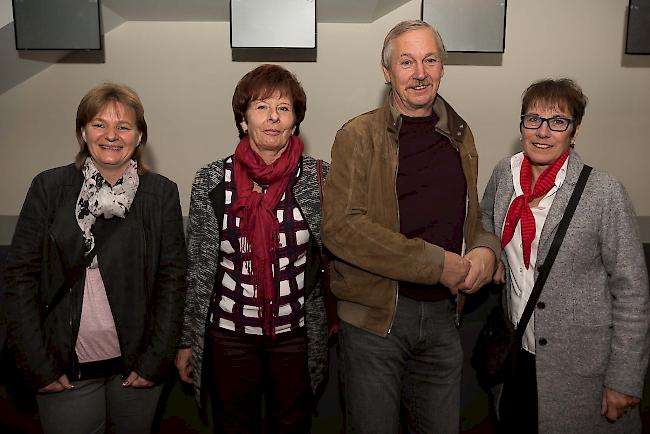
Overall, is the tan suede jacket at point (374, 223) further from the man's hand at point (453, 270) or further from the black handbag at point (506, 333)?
the black handbag at point (506, 333)

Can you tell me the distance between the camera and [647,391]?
238cm

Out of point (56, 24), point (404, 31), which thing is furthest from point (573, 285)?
point (56, 24)

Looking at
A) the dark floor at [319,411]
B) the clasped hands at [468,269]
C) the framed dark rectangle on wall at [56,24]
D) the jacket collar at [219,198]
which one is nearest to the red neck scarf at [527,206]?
the clasped hands at [468,269]

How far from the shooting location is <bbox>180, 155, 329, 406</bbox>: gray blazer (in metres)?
1.81

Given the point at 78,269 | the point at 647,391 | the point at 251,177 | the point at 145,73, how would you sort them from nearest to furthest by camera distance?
1. the point at 78,269
2. the point at 251,177
3. the point at 647,391
4. the point at 145,73

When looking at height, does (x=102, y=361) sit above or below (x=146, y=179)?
below

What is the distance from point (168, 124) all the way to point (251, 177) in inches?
84.3

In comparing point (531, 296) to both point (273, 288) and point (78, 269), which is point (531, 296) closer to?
point (273, 288)

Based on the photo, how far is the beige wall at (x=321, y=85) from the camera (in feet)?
12.0

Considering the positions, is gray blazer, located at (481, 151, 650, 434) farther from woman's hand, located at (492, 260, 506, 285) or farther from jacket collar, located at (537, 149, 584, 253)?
woman's hand, located at (492, 260, 506, 285)

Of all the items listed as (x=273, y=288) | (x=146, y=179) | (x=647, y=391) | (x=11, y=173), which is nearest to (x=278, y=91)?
A: (x=146, y=179)

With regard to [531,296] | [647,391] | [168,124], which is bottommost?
[647,391]

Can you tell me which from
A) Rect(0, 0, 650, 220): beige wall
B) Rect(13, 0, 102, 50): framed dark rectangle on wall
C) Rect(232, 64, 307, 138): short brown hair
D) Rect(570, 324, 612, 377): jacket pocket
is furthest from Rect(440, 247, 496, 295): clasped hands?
Rect(13, 0, 102, 50): framed dark rectangle on wall

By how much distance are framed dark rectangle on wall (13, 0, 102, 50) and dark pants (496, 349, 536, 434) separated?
260 cm
